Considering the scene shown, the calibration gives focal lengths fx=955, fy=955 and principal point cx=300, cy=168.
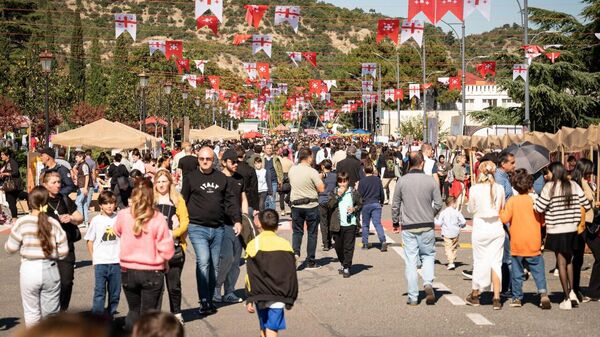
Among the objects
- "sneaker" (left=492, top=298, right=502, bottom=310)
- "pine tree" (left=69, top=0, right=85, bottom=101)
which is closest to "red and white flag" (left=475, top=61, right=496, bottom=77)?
"sneaker" (left=492, top=298, right=502, bottom=310)

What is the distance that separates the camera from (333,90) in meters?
122

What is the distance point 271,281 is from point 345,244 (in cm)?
632

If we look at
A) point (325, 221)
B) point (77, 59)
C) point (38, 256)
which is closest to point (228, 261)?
point (38, 256)

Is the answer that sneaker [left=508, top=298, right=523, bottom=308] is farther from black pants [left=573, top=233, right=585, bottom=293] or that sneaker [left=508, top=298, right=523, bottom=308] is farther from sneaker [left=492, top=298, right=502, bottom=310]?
black pants [left=573, top=233, right=585, bottom=293]

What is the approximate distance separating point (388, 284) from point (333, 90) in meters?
110

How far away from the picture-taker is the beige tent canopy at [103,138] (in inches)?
1185

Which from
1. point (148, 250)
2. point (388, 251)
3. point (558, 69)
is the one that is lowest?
point (388, 251)

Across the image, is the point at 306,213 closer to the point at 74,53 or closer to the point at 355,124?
the point at 74,53

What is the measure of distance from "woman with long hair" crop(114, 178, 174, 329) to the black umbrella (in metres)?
10.6

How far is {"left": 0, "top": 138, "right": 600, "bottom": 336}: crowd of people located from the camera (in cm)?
784

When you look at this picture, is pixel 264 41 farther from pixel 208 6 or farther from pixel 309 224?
pixel 309 224

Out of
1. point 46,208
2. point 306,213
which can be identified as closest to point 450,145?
point 306,213

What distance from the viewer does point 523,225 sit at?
1076cm

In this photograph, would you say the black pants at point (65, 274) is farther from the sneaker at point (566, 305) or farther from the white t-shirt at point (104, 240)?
the sneaker at point (566, 305)
